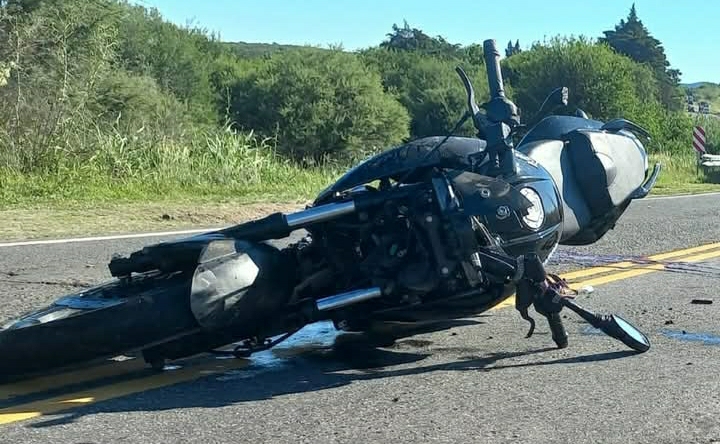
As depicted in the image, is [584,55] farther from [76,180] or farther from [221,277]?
[221,277]

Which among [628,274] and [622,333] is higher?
[622,333]

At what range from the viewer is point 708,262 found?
8.80 m

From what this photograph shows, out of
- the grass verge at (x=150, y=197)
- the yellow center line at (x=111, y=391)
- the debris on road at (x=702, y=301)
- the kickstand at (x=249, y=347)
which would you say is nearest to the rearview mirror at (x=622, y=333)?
the kickstand at (x=249, y=347)

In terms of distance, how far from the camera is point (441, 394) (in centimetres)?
439

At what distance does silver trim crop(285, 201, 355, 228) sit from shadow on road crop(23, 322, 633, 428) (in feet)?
2.38

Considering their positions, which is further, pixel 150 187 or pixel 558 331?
pixel 150 187

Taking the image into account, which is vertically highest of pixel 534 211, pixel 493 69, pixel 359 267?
pixel 493 69

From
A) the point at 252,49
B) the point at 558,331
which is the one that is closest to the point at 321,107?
the point at 558,331

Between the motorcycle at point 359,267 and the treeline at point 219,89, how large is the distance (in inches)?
269

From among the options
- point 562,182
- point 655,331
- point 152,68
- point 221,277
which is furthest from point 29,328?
point 152,68

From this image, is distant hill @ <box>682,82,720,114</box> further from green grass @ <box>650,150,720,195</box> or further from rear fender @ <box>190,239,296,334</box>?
rear fender @ <box>190,239,296,334</box>

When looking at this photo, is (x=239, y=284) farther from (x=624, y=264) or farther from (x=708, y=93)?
(x=708, y=93)

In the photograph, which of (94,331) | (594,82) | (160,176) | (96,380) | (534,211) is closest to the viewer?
(94,331)

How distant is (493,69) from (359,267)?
1250 millimetres
